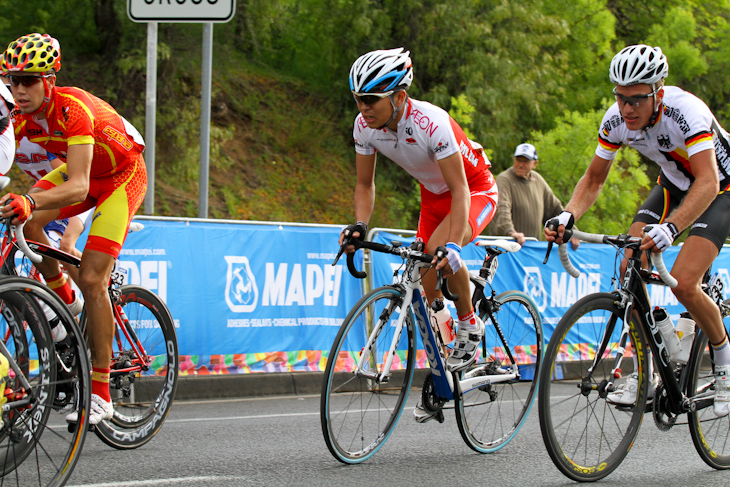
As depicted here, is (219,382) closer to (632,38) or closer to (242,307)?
(242,307)

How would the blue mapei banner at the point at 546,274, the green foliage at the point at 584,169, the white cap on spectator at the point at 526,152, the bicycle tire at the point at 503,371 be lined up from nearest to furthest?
1. the bicycle tire at the point at 503,371
2. the blue mapei banner at the point at 546,274
3. the white cap on spectator at the point at 526,152
4. the green foliage at the point at 584,169

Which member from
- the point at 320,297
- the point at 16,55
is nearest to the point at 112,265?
the point at 16,55

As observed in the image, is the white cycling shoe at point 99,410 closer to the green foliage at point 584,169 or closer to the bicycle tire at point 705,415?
the bicycle tire at point 705,415

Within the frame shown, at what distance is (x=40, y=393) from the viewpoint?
365 centimetres

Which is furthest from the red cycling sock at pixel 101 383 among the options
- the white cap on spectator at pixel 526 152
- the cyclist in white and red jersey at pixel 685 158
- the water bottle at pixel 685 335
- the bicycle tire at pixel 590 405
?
the white cap on spectator at pixel 526 152

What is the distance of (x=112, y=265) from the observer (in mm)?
4836

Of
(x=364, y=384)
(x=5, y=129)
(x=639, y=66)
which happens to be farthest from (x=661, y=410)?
(x=5, y=129)

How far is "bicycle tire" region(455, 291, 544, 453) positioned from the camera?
5230mm

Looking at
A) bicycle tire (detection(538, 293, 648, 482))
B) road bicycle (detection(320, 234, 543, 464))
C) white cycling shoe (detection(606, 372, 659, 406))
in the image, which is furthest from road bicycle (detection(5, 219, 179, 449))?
white cycling shoe (detection(606, 372, 659, 406))

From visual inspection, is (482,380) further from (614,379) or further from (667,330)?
(667,330)

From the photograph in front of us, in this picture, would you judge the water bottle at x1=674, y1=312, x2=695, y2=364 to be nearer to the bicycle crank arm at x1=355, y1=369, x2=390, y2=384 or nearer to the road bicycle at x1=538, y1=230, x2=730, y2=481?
the road bicycle at x1=538, y1=230, x2=730, y2=481

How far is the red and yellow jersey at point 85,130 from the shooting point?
14.9ft

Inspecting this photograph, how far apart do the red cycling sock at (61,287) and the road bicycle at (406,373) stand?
6.02 feet

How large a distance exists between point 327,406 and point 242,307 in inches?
141
